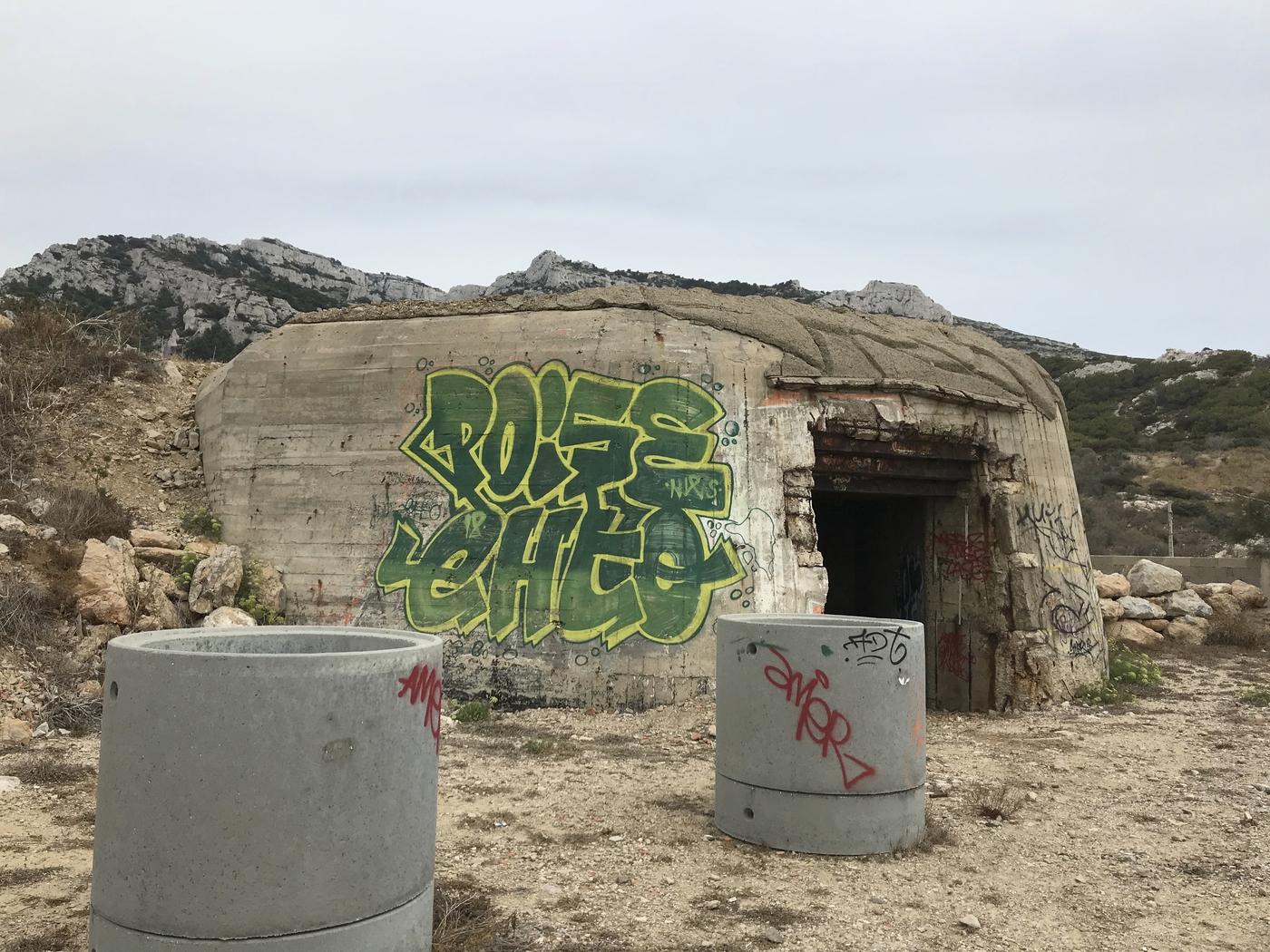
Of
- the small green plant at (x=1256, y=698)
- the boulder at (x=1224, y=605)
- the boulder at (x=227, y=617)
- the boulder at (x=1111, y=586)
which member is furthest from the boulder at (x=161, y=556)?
the boulder at (x=1224, y=605)

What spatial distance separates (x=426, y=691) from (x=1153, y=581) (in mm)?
15266

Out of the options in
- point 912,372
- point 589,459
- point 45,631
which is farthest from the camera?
point 912,372

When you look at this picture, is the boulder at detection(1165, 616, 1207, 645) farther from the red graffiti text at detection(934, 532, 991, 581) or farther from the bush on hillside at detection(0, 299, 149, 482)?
the bush on hillside at detection(0, 299, 149, 482)

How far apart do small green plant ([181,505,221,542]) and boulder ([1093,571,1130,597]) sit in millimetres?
12751

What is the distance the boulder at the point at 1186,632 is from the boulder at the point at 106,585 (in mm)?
14585

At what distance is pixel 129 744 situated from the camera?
2828 mm

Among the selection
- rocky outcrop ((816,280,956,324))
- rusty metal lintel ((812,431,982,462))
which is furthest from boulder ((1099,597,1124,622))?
rocky outcrop ((816,280,956,324))

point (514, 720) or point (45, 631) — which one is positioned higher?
point (45, 631)

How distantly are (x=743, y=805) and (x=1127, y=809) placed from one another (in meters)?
2.79

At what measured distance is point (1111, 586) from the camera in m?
14.5

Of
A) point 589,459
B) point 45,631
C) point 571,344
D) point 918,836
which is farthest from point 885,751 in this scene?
point 45,631

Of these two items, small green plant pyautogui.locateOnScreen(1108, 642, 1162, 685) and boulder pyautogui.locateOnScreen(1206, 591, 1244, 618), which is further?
boulder pyautogui.locateOnScreen(1206, 591, 1244, 618)

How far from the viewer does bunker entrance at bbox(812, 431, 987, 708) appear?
9.73 meters

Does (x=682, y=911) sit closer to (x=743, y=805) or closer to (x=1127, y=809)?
(x=743, y=805)
